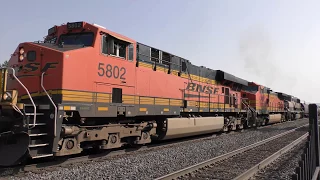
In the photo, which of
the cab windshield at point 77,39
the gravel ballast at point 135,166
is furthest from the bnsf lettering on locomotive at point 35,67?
the gravel ballast at point 135,166

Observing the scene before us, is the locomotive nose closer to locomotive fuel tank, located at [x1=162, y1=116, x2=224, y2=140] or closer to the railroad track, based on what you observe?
the railroad track

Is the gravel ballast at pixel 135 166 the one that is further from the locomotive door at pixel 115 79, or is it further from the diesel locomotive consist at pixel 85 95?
the locomotive door at pixel 115 79

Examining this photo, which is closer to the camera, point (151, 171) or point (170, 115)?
point (151, 171)

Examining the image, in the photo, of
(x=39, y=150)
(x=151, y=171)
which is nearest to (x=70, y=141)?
(x=39, y=150)

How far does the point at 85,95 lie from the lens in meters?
7.66

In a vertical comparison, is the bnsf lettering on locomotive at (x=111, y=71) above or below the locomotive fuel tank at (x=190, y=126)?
above

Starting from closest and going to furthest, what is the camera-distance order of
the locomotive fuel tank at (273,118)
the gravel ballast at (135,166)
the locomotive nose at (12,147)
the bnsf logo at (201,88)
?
the locomotive nose at (12,147), the gravel ballast at (135,166), the bnsf logo at (201,88), the locomotive fuel tank at (273,118)

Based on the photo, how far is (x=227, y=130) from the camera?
17.6 meters

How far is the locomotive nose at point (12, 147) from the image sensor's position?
20.0 feet

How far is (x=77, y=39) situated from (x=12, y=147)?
11.5ft

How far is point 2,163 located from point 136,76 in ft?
15.6

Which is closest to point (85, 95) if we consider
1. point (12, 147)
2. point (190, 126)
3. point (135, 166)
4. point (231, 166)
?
point (12, 147)

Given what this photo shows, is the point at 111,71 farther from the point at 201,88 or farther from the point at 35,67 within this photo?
the point at 201,88

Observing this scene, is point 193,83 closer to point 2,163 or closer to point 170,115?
point 170,115
